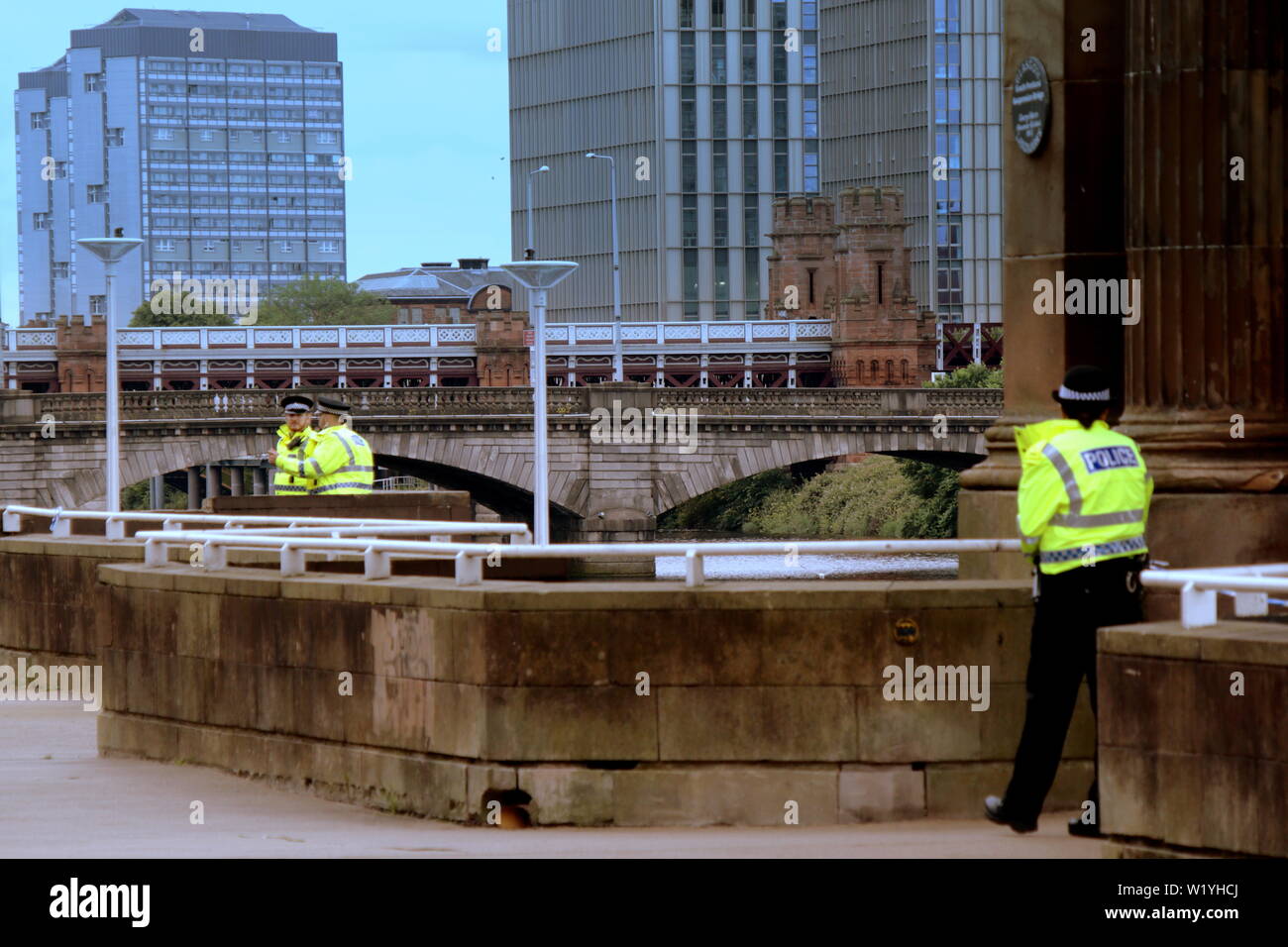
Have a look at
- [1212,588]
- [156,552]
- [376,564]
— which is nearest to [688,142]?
[156,552]

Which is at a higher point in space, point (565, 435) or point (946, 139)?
point (946, 139)

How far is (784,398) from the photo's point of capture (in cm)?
6725

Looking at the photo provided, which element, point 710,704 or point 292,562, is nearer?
point 710,704

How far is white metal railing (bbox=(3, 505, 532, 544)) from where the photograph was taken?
1240 cm

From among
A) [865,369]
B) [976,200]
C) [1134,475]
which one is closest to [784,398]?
[865,369]

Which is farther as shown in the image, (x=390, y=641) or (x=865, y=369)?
(x=865, y=369)

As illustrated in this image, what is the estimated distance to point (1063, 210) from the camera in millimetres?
13070

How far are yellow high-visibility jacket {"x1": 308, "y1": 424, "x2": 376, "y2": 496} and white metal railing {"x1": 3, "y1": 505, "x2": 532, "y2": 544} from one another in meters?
1.20

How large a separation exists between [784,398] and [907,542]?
56.7 metres

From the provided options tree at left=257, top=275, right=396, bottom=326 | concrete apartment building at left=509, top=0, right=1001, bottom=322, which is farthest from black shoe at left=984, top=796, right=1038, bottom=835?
tree at left=257, top=275, right=396, bottom=326

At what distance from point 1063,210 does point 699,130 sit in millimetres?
113508

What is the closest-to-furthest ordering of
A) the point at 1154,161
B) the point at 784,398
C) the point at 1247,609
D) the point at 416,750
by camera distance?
the point at 1247,609 → the point at 416,750 → the point at 1154,161 → the point at 784,398

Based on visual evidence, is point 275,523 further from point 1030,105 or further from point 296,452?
point 1030,105

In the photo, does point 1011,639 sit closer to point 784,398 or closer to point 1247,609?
point 1247,609
